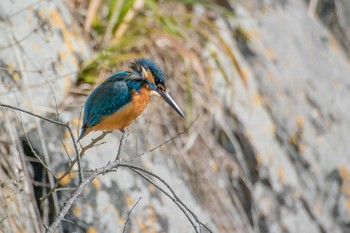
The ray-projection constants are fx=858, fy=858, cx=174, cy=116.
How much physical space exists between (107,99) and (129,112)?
81 mm

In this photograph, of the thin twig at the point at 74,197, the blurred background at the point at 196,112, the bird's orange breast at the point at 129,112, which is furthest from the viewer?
the blurred background at the point at 196,112

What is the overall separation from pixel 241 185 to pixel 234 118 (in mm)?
361

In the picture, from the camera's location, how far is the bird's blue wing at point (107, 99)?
252cm

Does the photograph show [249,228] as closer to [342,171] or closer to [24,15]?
[342,171]

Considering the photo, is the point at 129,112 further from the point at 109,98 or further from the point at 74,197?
the point at 74,197

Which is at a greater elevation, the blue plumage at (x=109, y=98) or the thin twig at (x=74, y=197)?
the blue plumage at (x=109, y=98)

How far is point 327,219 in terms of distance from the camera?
4844 millimetres

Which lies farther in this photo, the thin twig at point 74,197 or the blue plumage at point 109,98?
the blue plumage at point 109,98

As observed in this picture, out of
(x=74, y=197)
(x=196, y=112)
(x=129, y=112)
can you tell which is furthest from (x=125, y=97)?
(x=196, y=112)

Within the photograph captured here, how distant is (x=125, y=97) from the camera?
2508 millimetres

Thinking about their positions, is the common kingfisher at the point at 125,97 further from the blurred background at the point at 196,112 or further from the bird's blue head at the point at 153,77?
the blurred background at the point at 196,112

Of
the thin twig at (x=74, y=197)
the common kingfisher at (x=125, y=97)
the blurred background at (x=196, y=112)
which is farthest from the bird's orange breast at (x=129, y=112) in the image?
the blurred background at (x=196, y=112)

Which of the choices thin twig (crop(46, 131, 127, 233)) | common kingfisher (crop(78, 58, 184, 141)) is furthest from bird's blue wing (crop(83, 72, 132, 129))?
thin twig (crop(46, 131, 127, 233))

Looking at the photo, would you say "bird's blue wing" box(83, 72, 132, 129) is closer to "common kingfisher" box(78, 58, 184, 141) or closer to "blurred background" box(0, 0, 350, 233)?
"common kingfisher" box(78, 58, 184, 141)
